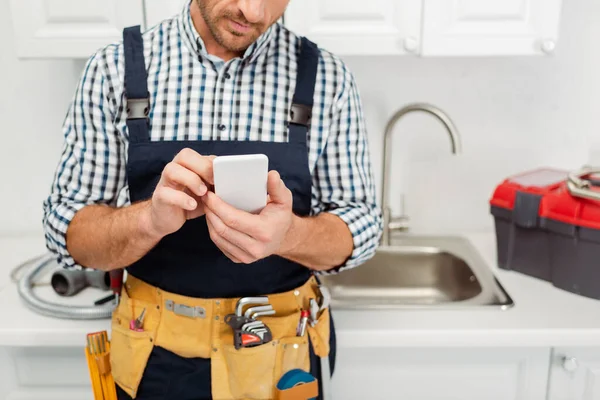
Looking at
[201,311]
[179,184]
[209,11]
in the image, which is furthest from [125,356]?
[209,11]

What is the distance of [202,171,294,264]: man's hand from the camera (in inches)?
28.0

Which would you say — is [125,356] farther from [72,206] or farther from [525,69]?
[525,69]

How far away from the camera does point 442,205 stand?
69.0 inches

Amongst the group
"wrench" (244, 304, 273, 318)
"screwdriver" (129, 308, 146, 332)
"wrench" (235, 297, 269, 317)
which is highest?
"wrench" (235, 297, 269, 317)

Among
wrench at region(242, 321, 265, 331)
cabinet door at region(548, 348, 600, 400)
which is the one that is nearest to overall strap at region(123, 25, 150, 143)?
wrench at region(242, 321, 265, 331)

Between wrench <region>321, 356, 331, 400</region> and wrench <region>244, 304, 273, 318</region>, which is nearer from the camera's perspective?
wrench <region>244, 304, 273, 318</region>

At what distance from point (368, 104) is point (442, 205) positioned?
39 centimetres

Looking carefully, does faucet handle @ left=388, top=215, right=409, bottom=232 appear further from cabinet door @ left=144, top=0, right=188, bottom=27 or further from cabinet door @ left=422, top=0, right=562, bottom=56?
cabinet door @ left=144, top=0, right=188, bottom=27

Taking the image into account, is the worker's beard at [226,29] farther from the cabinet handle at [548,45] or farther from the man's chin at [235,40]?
the cabinet handle at [548,45]

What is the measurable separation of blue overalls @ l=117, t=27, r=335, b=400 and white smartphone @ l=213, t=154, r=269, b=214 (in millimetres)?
240

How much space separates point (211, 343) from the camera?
0.95 metres

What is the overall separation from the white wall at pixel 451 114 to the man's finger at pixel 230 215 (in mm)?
1000

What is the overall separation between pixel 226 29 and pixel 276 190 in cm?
33

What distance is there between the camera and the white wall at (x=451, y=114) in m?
1.62
